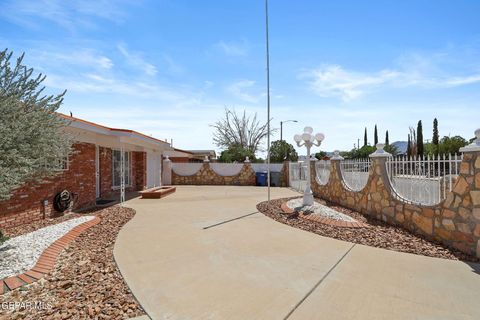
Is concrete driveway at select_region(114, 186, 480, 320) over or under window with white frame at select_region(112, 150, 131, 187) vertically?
under

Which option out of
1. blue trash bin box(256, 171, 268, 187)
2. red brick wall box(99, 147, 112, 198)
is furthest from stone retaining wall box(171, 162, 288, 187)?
red brick wall box(99, 147, 112, 198)

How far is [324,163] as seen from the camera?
11.2 m

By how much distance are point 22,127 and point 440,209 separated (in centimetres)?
698

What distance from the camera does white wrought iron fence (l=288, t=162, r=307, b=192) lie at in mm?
14344

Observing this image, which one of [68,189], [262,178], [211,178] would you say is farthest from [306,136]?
[211,178]

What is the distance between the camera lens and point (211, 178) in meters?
19.0

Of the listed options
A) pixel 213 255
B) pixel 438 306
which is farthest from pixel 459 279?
pixel 213 255

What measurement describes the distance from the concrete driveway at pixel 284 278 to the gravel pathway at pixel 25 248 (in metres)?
1.14

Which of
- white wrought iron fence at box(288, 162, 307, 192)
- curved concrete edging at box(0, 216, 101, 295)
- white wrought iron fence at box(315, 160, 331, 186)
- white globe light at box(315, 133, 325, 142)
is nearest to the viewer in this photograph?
curved concrete edging at box(0, 216, 101, 295)

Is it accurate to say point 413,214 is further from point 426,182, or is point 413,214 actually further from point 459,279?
point 459,279

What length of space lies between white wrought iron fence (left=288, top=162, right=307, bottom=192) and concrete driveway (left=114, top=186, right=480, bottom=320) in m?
8.53

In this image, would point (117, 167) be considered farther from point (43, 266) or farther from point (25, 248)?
point (43, 266)

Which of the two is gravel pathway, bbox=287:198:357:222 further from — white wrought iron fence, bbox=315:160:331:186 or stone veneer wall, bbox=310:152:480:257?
white wrought iron fence, bbox=315:160:331:186

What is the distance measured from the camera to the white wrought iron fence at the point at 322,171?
35.5 feet
